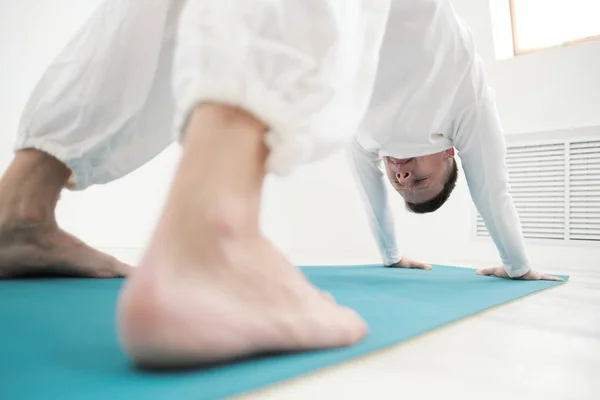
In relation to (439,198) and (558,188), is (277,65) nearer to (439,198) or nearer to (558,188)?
(439,198)

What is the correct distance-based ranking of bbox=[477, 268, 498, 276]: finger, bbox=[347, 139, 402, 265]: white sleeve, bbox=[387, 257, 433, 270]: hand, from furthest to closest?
1. bbox=[387, 257, 433, 270]: hand
2. bbox=[347, 139, 402, 265]: white sleeve
3. bbox=[477, 268, 498, 276]: finger

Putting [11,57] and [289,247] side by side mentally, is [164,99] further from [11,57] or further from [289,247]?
[289,247]

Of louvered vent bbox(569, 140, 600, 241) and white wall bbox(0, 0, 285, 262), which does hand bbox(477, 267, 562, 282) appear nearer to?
louvered vent bbox(569, 140, 600, 241)

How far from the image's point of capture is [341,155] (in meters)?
3.92

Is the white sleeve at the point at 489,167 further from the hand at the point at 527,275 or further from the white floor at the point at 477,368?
the white floor at the point at 477,368

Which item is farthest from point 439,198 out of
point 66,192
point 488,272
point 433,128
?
point 66,192

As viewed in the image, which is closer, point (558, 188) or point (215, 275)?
point (215, 275)

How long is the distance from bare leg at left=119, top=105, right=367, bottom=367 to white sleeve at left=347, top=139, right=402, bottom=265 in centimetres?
134

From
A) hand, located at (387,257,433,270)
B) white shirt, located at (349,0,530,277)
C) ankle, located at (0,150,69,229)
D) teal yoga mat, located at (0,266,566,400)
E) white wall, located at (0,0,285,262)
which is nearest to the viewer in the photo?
teal yoga mat, located at (0,266,566,400)

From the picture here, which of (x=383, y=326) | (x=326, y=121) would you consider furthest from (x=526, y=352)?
(x=326, y=121)

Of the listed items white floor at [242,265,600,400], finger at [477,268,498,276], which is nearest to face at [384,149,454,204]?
finger at [477,268,498,276]

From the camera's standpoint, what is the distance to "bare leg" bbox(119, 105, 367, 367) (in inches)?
16.4

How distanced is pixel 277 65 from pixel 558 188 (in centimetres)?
288

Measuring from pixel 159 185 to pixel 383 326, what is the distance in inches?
120
